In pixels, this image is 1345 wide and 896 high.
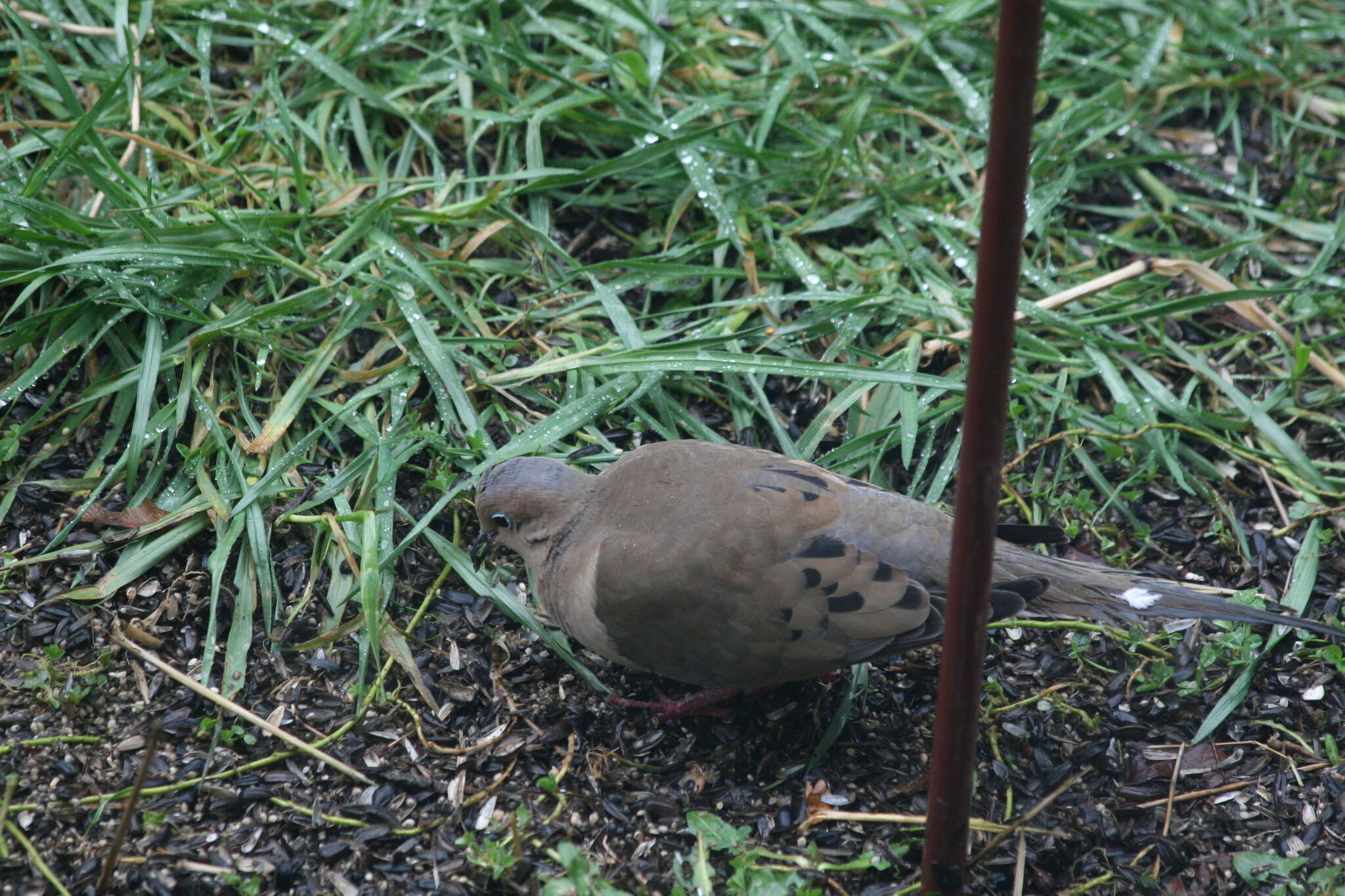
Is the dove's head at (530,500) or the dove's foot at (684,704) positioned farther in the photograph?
the dove's head at (530,500)

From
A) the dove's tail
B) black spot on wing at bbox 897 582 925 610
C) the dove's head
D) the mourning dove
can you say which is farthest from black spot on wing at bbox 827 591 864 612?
the dove's head

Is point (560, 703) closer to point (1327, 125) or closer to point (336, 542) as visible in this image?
point (336, 542)

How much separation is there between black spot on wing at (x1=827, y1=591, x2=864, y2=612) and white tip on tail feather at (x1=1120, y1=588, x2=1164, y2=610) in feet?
2.61

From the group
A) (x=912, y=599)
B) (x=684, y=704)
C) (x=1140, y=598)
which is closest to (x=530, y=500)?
(x=684, y=704)

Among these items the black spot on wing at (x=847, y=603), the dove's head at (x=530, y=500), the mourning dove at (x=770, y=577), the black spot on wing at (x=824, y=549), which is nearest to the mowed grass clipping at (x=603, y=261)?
the dove's head at (x=530, y=500)

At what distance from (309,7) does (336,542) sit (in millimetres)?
2698

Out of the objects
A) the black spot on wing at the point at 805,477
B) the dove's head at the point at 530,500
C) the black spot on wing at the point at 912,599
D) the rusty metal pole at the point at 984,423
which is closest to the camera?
the rusty metal pole at the point at 984,423

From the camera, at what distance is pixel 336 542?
3.64m

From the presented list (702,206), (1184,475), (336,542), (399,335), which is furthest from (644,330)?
(1184,475)

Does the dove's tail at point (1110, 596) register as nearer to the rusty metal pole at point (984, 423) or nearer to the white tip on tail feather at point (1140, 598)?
the white tip on tail feather at point (1140, 598)

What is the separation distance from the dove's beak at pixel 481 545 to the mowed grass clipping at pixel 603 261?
6 cm

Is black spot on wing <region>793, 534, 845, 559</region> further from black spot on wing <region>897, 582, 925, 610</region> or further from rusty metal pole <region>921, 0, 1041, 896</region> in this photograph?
rusty metal pole <region>921, 0, 1041, 896</region>

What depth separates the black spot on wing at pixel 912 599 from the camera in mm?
3020

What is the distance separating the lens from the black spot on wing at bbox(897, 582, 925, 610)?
3.02 metres
